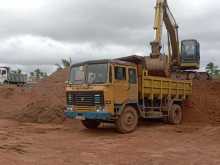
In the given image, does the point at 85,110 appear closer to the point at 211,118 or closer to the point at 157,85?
the point at 157,85

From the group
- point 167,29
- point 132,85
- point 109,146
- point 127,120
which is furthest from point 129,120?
point 167,29

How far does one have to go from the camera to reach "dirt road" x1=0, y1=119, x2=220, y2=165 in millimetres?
9617

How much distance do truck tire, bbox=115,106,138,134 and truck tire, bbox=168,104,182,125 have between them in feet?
9.36

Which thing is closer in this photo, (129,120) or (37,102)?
(129,120)

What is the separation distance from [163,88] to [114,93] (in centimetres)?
355

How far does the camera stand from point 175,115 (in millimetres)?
18141

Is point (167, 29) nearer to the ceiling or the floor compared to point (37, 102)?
nearer to the ceiling

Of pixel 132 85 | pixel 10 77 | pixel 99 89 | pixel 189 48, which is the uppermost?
pixel 189 48

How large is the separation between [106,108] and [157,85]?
3.53 m

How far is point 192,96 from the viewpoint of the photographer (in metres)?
21.0

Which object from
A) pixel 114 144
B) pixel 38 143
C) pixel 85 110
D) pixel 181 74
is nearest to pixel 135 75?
pixel 85 110

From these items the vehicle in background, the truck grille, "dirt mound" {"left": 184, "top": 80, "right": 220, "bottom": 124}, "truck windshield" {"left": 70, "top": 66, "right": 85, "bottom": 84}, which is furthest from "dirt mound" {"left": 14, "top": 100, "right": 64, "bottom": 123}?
the vehicle in background

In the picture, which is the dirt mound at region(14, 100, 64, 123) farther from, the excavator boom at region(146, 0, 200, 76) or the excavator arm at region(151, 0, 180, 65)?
the excavator arm at region(151, 0, 180, 65)

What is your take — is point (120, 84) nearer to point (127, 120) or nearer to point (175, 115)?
point (127, 120)
